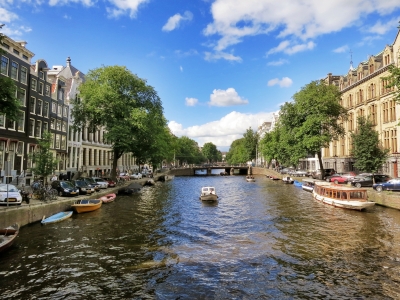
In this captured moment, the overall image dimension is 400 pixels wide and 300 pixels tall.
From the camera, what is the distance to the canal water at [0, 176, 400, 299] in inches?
481

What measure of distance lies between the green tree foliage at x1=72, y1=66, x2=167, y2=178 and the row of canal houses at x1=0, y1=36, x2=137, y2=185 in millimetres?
5190

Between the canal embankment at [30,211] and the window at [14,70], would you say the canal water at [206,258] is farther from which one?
the window at [14,70]

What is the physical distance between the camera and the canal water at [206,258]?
12227 millimetres

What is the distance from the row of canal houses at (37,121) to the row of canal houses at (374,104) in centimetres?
4743

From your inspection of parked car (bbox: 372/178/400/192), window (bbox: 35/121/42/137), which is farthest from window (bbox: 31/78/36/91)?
parked car (bbox: 372/178/400/192)

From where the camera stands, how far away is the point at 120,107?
4697 cm

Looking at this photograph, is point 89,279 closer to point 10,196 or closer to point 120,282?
point 120,282

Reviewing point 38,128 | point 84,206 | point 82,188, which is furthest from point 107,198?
point 38,128

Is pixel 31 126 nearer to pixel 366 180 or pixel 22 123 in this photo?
pixel 22 123

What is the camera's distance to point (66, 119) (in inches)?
2205

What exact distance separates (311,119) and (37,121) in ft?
155

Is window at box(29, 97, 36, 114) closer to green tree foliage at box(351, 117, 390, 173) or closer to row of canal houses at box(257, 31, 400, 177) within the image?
row of canal houses at box(257, 31, 400, 177)

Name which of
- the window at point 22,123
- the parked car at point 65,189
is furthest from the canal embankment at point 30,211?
the window at point 22,123

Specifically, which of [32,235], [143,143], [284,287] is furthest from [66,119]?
[284,287]
